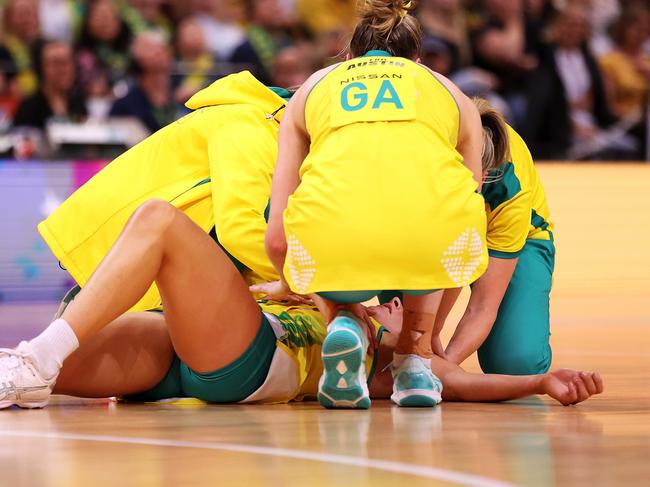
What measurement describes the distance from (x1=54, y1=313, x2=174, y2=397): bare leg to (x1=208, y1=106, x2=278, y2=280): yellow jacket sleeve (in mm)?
311

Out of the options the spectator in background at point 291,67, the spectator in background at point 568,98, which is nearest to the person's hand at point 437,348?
the spectator in background at point 291,67

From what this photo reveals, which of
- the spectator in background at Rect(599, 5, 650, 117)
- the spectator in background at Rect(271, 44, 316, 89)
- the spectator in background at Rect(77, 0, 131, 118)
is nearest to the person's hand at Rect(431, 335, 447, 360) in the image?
the spectator in background at Rect(77, 0, 131, 118)

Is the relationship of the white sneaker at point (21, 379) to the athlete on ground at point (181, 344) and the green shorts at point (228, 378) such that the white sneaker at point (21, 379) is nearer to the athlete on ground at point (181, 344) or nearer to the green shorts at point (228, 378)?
the athlete on ground at point (181, 344)

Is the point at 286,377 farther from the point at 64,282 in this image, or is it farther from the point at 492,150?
the point at 64,282

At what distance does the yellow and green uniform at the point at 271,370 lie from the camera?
11.4ft

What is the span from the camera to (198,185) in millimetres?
3848

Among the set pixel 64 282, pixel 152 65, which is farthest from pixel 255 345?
pixel 152 65

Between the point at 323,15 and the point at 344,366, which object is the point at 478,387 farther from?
the point at 323,15

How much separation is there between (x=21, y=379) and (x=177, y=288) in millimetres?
458

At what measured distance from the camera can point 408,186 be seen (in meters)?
3.22

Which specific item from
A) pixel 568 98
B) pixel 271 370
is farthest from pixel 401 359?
pixel 568 98

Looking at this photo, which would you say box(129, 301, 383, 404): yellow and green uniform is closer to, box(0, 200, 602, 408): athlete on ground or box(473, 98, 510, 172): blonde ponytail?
box(0, 200, 602, 408): athlete on ground

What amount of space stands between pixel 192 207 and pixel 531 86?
624 centimetres

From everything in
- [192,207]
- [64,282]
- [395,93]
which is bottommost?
[64,282]
